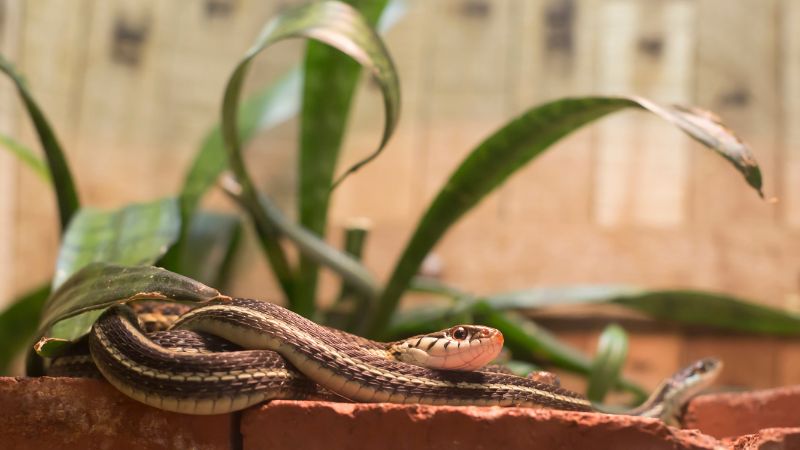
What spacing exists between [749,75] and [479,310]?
2130 mm

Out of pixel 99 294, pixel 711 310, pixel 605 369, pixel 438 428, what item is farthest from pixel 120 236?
pixel 711 310

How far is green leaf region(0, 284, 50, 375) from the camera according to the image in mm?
3244

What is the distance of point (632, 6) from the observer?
14.4 feet

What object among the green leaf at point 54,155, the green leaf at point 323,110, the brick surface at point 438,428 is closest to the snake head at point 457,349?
the brick surface at point 438,428

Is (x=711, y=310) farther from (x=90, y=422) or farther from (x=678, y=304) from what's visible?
(x=90, y=422)

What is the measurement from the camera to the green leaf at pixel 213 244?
12.6 feet

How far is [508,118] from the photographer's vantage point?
14.2 feet

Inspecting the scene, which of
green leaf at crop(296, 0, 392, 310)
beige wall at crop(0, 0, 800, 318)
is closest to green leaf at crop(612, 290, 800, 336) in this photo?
beige wall at crop(0, 0, 800, 318)

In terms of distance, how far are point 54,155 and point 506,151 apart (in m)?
1.53

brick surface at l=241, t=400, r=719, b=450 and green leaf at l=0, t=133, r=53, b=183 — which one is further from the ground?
green leaf at l=0, t=133, r=53, b=183

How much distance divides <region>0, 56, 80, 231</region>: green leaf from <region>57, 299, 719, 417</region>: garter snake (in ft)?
4.02

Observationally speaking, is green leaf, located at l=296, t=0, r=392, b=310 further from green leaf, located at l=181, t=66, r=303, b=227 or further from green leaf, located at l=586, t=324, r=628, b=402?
green leaf, located at l=586, t=324, r=628, b=402

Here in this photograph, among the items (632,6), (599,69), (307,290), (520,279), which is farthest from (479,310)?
(632,6)

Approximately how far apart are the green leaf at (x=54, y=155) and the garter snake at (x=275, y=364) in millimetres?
1226
